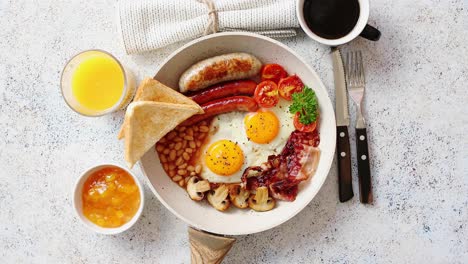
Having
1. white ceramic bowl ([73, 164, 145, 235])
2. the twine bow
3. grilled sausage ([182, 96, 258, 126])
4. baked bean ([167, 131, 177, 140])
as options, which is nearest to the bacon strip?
grilled sausage ([182, 96, 258, 126])

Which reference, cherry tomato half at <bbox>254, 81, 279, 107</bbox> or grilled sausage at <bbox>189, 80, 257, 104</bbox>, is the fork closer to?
cherry tomato half at <bbox>254, 81, 279, 107</bbox>

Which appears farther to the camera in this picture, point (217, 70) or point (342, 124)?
point (342, 124)

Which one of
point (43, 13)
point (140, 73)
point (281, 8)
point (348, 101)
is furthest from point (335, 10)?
point (43, 13)

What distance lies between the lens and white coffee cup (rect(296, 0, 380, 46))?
7.98ft

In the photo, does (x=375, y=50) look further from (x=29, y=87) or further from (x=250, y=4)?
(x=29, y=87)

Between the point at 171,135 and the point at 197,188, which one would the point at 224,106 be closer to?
the point at 171,135

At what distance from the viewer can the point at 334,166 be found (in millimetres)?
2627

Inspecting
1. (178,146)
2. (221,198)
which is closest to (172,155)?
(178,146)

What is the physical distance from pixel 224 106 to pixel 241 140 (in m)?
0.19

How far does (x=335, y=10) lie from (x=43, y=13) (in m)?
1.38

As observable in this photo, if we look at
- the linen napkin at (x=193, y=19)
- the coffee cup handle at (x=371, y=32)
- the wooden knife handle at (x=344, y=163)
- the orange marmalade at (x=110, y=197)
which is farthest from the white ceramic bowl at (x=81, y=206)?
the coffee cup handle at (x=371, y=32)

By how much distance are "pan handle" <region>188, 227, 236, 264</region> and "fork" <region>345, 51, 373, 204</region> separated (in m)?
0.67

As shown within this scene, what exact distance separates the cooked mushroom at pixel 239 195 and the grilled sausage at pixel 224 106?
35cm

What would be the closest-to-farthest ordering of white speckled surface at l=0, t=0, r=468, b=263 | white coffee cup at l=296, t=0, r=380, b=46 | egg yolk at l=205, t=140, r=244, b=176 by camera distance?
1. white coffee cup at l=296, t=0, r=380, b=46
2. egg yolk at l=205, t=140, r=244, b=176
3. white speckled surface at l=0, t=0, r=468, b=263
